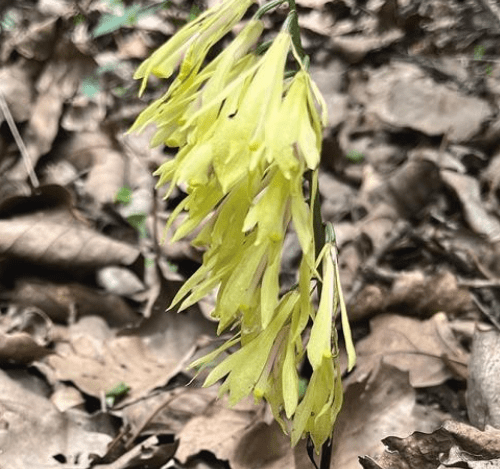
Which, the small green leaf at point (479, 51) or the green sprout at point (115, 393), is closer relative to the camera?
the green sprout at point (115, 393)

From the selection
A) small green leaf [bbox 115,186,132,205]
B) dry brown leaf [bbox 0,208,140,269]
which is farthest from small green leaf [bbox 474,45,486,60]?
dry brown leaf [bbox 0,208,140,269]

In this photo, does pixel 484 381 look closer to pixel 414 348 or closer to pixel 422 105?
pixel 414 348

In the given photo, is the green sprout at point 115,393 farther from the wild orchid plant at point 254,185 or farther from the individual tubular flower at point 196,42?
the individual tubular flower at point 196,42

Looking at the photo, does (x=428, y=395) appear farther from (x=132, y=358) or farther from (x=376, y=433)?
(x=132, y=358)

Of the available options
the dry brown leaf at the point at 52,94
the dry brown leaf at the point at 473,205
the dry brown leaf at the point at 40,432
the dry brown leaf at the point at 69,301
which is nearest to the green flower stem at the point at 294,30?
Answer: the dry brown leaf at the point at 40,432

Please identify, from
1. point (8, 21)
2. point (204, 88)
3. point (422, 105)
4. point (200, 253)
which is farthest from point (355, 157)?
point (204, 88)

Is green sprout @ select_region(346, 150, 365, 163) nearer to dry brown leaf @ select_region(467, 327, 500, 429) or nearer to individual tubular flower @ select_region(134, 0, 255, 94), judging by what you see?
dry brown leaf @ select_region(467, 327, 500, 429)
